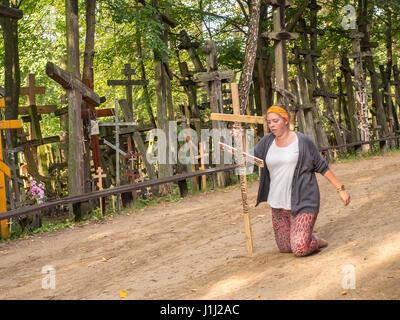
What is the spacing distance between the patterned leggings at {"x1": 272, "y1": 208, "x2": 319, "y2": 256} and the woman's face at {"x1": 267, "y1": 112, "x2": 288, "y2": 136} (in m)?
0.96

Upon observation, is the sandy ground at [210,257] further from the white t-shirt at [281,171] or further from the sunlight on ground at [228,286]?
the white t-shirt at [281,171]

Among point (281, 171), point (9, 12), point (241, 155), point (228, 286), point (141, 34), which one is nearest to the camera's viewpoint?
point (228, 286)

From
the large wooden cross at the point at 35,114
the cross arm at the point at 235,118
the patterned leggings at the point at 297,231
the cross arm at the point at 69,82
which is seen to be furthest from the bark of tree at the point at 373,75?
the patterned leggings at the point at 297,231

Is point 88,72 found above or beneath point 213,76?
above

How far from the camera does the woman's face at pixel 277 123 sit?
19.0ft

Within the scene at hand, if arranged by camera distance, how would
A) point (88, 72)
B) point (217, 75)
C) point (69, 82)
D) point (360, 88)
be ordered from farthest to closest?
point (360, 88) < point (217, 75) < point (88, 72) < point (69, 82)

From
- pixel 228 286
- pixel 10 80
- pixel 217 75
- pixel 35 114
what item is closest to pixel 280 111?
pixel 228 286

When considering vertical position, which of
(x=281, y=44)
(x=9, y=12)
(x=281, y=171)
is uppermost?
(x=9, y=12)

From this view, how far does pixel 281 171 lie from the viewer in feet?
19.7

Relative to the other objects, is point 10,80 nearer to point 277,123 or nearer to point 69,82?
point 69,82

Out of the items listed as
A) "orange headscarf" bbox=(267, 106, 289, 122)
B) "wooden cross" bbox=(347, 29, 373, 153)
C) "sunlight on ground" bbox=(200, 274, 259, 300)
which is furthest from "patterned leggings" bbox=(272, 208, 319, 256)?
"wooden cross" bbox=(347, 29, 373, 153)

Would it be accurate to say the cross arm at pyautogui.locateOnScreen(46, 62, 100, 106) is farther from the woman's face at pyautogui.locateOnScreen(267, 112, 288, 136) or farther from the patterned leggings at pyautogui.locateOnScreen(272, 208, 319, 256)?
the patterned leggings at pyautogui.locateOnScreen(272, 208, 319, 256)

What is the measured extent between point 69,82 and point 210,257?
5.38m
